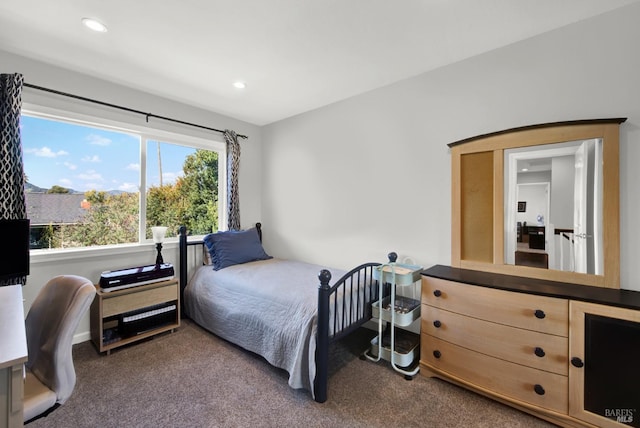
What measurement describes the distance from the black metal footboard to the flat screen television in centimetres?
207

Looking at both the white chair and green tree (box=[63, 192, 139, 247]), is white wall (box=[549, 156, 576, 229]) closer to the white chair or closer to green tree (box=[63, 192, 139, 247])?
the white chair

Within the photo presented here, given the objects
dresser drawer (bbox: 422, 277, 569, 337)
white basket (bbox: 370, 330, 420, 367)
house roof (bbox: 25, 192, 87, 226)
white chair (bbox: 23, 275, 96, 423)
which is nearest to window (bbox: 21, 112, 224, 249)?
house roof (bbox: 25, 192, 87, 226)

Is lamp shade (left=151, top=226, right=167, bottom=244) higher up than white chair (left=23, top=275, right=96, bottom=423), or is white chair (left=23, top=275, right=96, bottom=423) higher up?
lamp shade (left=151, top=226, right=167, bottom=244)

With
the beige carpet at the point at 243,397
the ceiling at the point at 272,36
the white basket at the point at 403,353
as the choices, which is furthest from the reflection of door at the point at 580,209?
the white basket at the point at 403,353

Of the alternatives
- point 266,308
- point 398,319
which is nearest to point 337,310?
point 398,319

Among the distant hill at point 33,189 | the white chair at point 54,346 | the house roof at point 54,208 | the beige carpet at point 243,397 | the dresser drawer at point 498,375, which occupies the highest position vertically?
the distant hill at point 33,189

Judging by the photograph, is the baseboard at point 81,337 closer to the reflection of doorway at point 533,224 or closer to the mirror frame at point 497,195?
the mirror frame at point 497,195

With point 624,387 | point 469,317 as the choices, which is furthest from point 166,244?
point 624,387

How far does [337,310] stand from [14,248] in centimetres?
230

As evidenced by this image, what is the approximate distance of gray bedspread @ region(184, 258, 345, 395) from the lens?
6.27ft

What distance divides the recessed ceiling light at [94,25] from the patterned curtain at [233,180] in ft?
5.60

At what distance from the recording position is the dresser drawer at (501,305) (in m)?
1.60

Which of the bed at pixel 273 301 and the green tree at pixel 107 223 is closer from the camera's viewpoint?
the bed at pixel 273 301

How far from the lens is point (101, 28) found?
6.25ft
